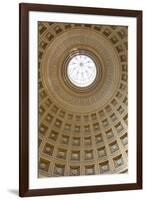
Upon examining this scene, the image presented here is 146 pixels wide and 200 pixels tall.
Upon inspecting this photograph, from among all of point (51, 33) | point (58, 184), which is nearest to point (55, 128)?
point (58, 184)

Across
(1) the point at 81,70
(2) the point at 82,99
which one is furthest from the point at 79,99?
(1) the point at 81,70

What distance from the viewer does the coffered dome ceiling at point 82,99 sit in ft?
6.94

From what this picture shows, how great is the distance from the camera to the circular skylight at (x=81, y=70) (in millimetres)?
2164

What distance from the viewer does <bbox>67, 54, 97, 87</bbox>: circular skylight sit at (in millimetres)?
2164

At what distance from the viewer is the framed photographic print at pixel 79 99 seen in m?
2.08

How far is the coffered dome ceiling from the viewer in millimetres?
2115

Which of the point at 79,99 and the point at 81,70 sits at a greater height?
the point at 81,70

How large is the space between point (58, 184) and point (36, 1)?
783 mm

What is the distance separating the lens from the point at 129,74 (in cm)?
225

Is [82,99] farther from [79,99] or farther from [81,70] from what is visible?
[81,70]

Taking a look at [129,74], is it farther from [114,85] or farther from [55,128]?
[55,128]

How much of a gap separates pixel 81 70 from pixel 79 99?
13cm

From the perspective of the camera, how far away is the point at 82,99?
2.18 meters

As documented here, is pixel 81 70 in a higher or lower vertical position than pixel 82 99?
higher
